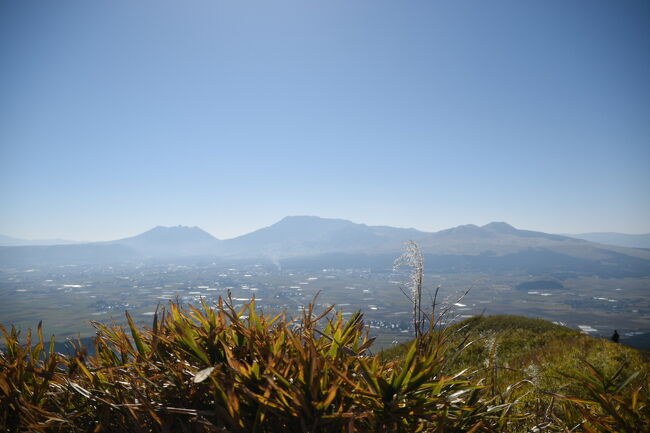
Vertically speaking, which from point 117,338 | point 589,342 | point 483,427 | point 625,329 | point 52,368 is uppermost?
point 117,338

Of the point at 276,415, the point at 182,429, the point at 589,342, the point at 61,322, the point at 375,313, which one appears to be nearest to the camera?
the point at 276,415

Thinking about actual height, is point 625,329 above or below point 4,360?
below

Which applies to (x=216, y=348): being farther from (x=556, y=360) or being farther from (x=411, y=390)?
(x=556, y=360)

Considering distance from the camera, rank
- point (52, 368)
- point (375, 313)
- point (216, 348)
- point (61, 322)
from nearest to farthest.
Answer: point (216, 348) < point (52, 368) < point (61, 322) < point (375, 313)

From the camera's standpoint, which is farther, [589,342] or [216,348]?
[589,342]

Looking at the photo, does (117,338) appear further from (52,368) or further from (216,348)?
(216,348)

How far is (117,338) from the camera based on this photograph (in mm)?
3021

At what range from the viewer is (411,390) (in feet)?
7.04

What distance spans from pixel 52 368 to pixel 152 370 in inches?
40.7

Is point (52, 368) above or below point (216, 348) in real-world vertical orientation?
below

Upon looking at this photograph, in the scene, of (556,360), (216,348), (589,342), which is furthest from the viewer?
(589,342)

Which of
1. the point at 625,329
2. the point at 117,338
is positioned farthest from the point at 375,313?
the point at 117,338

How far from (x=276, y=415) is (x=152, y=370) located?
1241 mm

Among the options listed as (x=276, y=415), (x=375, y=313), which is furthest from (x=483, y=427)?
(x=375, y=313)
